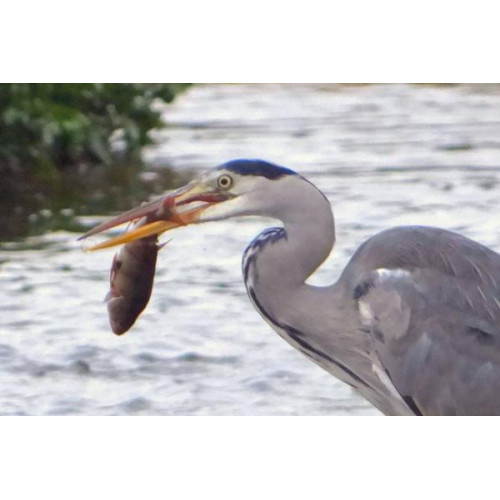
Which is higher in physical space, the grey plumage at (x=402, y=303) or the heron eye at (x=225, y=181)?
the heron eye at (x=225, y=181)

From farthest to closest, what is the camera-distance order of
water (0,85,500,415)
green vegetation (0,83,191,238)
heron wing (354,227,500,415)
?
1. green vegetation (0,83,191,238)
2. water (0,85,500,415)
3. heron wing (354,227,500,415)

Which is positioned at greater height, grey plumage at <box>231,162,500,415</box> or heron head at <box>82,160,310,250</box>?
heron head at <box>82,160,310,250</box>

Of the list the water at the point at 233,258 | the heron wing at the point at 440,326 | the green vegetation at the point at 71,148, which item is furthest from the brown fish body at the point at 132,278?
the green vegetation at the point at 71,148

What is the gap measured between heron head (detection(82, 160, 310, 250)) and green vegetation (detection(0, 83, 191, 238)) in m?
3.59

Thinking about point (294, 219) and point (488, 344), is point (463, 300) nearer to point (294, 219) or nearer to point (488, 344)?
point (488, 344)

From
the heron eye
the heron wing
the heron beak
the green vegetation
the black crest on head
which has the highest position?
the black crest on head

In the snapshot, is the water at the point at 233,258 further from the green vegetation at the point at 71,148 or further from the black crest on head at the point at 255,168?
the black crest on head at the point at 255,168

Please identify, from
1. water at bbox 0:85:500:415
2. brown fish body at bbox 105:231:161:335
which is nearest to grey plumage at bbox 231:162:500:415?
brown fish body at bbox 105:231:161:335

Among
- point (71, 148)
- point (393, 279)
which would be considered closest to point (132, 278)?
point (393, 279)

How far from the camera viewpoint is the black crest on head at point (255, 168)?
3996mm

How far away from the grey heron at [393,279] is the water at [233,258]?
→ 1.02 m

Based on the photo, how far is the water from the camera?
5301 millimetres

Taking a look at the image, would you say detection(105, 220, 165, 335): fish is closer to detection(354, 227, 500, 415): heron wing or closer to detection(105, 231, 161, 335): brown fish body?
detection(105, 231, 161, 335): brown fish body

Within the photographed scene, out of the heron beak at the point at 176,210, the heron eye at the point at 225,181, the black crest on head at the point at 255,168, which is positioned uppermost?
the black crest on head at the point at 255,168
